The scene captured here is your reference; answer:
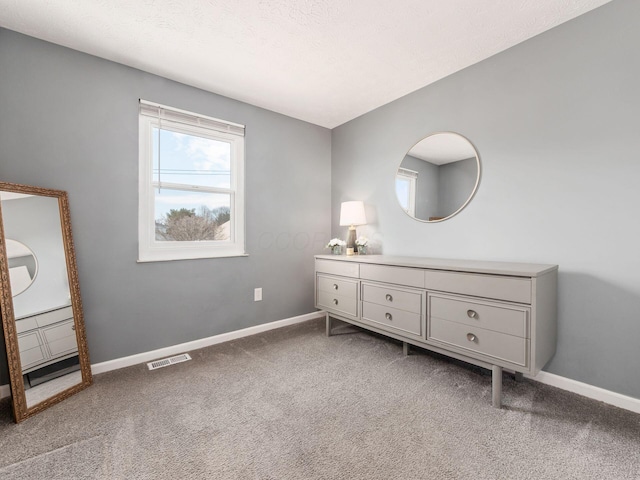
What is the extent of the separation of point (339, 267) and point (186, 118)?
1916mm

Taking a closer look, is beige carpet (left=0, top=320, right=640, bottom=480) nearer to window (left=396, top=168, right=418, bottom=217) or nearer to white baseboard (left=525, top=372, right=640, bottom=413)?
white baseboard (left=525, top=372, right=640, bottom=413)

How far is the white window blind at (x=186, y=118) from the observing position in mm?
2273

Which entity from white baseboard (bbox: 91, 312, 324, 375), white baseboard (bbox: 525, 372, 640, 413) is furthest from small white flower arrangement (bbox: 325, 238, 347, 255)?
white baseboard (bbox: 525, 372, 640, 413)

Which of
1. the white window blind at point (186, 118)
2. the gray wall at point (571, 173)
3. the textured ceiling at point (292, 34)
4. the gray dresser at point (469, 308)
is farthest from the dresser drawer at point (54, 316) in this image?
the gray wall at point (571, 173)

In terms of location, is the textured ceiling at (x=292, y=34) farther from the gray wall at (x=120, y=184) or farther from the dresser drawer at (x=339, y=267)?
the dresser drawer at (x=339, y=267)

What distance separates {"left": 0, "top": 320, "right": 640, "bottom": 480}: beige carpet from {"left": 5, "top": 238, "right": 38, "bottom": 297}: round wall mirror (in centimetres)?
73

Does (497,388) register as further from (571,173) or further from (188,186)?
(188,186)

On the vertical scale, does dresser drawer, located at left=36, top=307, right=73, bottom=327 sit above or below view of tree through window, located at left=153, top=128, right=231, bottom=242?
below

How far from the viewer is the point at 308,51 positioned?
203 cm

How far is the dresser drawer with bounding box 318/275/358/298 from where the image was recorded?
8.25ft

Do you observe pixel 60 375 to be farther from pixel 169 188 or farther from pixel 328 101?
pixel 328 101

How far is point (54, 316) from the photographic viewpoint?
1.77 m

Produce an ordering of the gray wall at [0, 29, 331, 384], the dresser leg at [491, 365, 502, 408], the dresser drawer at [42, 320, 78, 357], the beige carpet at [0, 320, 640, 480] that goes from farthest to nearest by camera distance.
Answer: the gray wall at [0, 29, 331, 384] → the dresser drawer at [42, 320, 78, 357] → the dresser leg at [491, 365, 502, 408] → the beige carpet at [0, 320, 640, 480]

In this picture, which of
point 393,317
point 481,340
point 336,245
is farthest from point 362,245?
point 481,340
